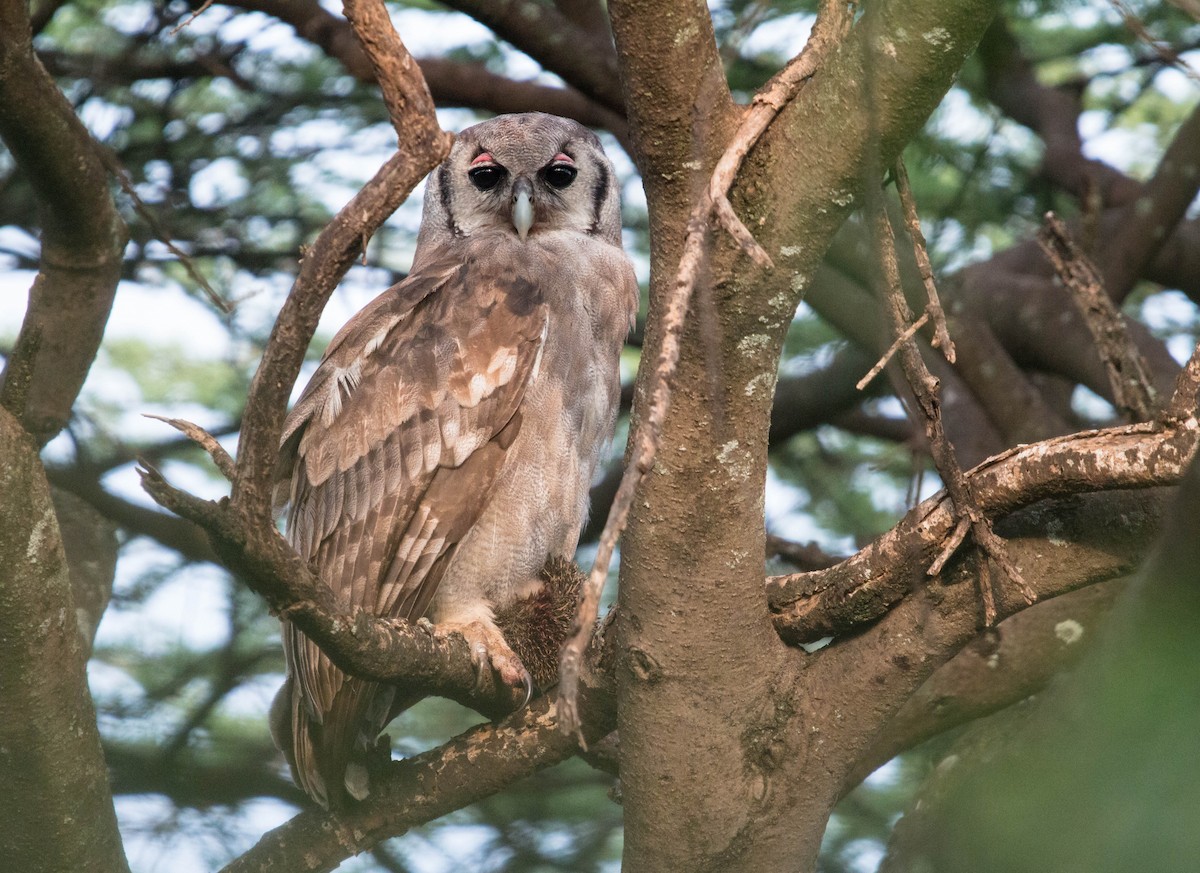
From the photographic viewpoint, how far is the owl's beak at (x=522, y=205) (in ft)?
12.7

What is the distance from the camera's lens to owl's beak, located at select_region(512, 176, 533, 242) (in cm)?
388

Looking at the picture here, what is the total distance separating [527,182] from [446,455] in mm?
1111

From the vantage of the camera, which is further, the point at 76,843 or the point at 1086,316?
the point at 1086,316

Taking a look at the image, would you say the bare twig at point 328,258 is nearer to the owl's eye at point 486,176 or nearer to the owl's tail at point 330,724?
the owl's tail at point 330,724

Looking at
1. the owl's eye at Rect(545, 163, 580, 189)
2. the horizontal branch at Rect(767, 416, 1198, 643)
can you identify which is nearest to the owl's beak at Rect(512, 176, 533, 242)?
the owl's eye at Rect(545, 163, 580, 189)

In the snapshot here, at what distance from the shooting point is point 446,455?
330 cm

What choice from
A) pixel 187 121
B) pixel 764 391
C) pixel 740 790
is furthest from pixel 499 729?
pixel 187 121

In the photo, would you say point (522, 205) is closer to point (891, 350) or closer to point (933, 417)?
point (933, 417)

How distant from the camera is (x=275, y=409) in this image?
6.45 ft

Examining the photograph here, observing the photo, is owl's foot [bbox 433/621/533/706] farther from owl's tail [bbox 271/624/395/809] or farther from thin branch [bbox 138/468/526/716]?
owl's tail [bbox 271/624/395/809]

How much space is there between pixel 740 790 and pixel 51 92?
93.2 inches

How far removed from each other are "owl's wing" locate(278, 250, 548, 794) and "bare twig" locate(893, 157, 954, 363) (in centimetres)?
144

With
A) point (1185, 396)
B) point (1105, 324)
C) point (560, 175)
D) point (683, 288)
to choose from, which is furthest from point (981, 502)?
point (560, 175)

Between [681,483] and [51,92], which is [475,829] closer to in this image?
[681,483]
